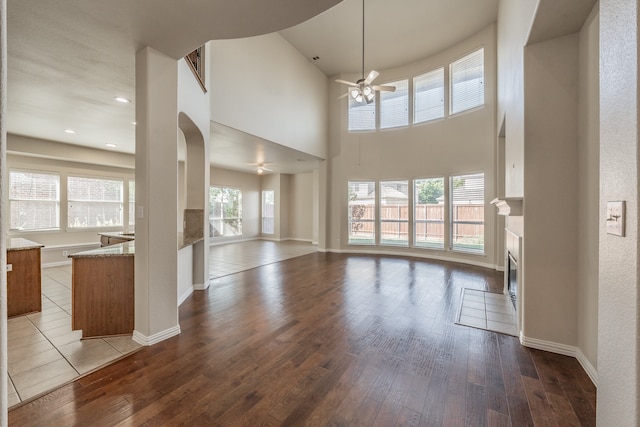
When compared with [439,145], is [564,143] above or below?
below

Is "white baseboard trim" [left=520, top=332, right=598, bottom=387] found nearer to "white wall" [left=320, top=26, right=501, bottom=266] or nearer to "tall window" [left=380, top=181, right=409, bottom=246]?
"white wall" [left=320, top=26, right=501, bottom=266]

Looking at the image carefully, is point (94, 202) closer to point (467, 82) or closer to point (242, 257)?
point (242, 257)

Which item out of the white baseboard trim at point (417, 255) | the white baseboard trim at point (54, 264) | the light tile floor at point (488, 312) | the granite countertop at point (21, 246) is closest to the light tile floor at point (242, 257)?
the white baseboard trim at point (417, 255)

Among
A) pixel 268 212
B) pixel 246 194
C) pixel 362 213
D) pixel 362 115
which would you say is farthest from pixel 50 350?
pixel 268 212

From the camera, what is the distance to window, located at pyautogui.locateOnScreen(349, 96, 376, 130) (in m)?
7.96

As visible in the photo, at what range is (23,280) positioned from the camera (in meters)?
3.44

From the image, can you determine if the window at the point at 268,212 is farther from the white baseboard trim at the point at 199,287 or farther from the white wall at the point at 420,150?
the white baseboard trim at the point at 199,287

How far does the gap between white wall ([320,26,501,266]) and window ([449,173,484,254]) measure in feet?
0.54

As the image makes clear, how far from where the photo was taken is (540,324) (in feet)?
8.46

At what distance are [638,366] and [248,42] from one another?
6.51m

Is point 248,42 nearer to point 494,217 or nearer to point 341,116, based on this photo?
point 341,116

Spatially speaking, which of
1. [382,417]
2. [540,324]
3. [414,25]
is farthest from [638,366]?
[414,25]

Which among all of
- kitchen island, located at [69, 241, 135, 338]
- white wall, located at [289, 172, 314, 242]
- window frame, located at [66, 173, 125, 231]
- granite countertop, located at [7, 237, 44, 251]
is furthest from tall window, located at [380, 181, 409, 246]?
window frame, located at [66, 173, 125, 231]

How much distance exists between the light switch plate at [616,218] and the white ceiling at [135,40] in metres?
2.12
